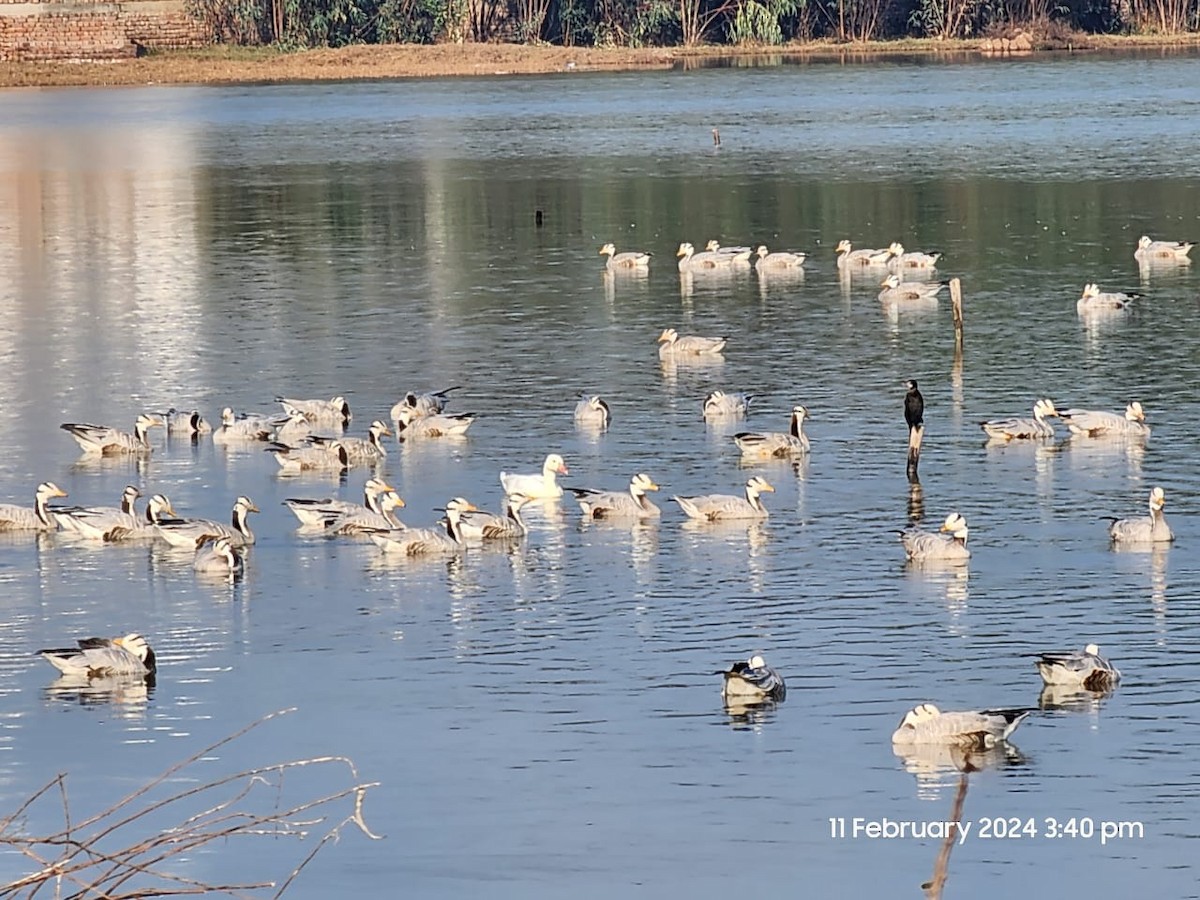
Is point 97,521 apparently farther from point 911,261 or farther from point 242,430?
point 911,261

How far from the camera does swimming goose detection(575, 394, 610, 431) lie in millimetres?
29672

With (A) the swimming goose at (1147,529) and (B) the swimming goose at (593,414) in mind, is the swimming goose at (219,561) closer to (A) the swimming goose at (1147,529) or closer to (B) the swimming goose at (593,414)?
(B) the swimming goose at (593,414)

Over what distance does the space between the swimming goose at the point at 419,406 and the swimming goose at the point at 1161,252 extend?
18.0 m

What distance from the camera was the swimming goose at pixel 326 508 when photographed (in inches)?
958

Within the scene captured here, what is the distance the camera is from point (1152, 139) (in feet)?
228

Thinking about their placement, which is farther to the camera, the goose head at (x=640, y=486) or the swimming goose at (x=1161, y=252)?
the swimming goose at (x=1161, y=252)

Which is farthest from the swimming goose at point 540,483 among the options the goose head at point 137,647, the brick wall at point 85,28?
the brick wall at point 85,28

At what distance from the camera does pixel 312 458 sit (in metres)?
27.7

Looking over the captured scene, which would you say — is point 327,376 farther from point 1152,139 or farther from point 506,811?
point 1152,139

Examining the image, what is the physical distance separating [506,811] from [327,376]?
18.8 meters

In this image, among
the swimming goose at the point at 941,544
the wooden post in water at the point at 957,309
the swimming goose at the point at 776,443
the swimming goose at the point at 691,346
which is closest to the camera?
the swimming goose at the point at 941,544

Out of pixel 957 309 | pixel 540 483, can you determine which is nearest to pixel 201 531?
pixel 540 483

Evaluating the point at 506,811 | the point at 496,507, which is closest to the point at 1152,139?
the point at 496,507

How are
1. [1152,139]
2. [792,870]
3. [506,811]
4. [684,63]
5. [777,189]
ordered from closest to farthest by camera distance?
[792,870] < [506,811] < [777,189] < [1152,139] < [684,63]
